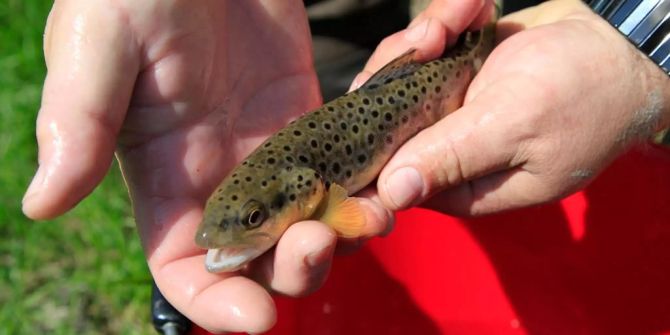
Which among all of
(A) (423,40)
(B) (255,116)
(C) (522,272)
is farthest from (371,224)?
(C) (522,272)

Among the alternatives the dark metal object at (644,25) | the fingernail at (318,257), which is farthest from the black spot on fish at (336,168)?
the dark metal object at (644,25)

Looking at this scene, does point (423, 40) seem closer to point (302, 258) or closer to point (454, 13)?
point (454, 13)

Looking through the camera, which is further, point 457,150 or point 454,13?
point 454,13

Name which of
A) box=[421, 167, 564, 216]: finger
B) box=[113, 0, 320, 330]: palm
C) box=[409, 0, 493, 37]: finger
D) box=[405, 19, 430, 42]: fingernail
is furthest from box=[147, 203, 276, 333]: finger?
box=[409, 0, 493, 37]: finger

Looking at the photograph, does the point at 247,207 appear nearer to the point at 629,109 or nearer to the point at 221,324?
the point at 221,324

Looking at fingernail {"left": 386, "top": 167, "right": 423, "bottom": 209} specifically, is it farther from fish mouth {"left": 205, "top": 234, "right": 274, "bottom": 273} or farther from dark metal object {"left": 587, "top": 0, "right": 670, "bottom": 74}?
dark metal object {"left": 587, "top": 0, "right": 670, "bottom": 74}

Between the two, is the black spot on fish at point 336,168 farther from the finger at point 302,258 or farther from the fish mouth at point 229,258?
the fish mouth at point 229,258
